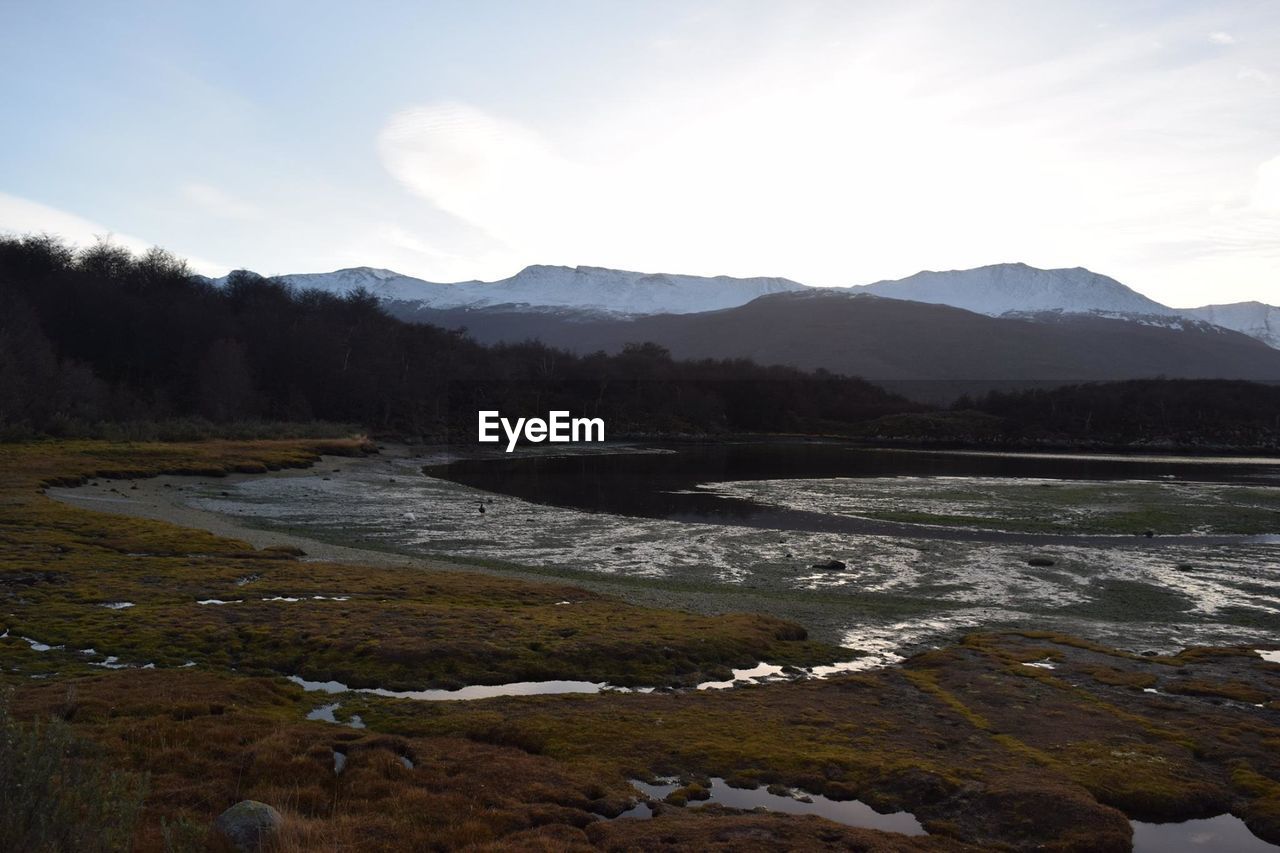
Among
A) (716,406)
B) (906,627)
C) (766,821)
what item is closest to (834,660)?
(906,627)

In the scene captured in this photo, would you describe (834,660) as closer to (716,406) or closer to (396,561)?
(396,561)

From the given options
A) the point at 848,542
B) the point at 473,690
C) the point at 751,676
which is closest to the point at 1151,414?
the point at 848,542

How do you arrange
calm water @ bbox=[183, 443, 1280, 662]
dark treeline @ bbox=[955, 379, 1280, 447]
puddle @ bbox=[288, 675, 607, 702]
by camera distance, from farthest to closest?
dark treeline @ bbox=[955, 379, 1280, 447]
calm water @ bbox=[183, 443, 1280, 662]
puddle @ bbox=[288, 675, 607, 702]

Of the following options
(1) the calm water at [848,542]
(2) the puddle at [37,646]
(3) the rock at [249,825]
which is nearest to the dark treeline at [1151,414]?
(1) the calm water at [848,542]

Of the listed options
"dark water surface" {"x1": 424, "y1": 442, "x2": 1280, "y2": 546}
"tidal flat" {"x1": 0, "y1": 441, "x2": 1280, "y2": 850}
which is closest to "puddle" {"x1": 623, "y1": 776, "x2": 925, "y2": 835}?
"tidal flat" {"x1": 0, "y1": 441, "x2": 1280, "y2": 850}

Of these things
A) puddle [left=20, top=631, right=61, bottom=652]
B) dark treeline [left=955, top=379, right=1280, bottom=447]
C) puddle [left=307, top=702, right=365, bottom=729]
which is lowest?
puddle [left=307, top=702, right=365, bottom=729]

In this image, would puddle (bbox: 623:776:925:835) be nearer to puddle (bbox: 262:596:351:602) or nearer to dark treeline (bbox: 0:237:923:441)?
puddle (bbox: 262:596:351:602)
